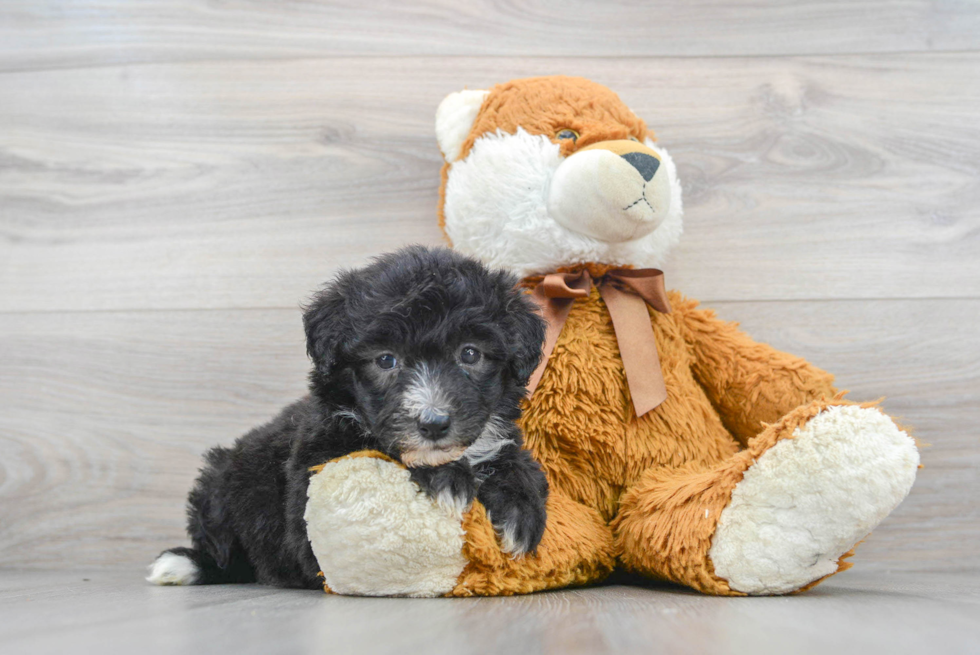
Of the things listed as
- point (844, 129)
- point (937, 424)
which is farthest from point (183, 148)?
point (937, 424)

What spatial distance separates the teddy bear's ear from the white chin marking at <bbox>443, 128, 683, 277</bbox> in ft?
0.22

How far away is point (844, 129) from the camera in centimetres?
189

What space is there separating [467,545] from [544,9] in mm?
1422

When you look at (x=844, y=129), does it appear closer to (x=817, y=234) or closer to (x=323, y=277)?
(x=817, y=234)

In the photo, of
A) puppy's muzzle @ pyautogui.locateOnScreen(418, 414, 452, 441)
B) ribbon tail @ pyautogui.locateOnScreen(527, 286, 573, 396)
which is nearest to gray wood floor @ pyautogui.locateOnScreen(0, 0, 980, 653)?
ribbon tail @ pyautogui.locateOnScreen(527, 286, 573, 396)

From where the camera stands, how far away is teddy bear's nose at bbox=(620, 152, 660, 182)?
141 cm

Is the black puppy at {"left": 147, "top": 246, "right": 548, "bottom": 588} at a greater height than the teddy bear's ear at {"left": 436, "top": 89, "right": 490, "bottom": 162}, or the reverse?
the teddy bear's ear at {"left": 436, "top": 89, "right": 490, "bottom": 162}

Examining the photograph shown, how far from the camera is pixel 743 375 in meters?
1.55

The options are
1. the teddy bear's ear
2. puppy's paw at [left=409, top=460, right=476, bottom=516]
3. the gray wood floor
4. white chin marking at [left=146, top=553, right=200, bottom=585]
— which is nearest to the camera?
puppy's paw at [left=409, top=460, right=476, bottom=516]

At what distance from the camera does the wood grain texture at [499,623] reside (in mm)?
868

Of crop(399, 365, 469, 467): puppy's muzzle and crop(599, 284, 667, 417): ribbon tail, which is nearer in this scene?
crop(399, 365, 469, 467): puppy's muzzle

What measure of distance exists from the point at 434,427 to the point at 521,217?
608mm

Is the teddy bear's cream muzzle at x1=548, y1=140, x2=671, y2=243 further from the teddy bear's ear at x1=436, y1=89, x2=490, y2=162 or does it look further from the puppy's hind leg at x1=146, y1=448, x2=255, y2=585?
the puppy's hind leg at x1=146, y1=448, x2=255, y2=585

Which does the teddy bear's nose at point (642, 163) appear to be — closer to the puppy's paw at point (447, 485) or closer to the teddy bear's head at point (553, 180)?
the teddy bear's head at point (553, 180)
